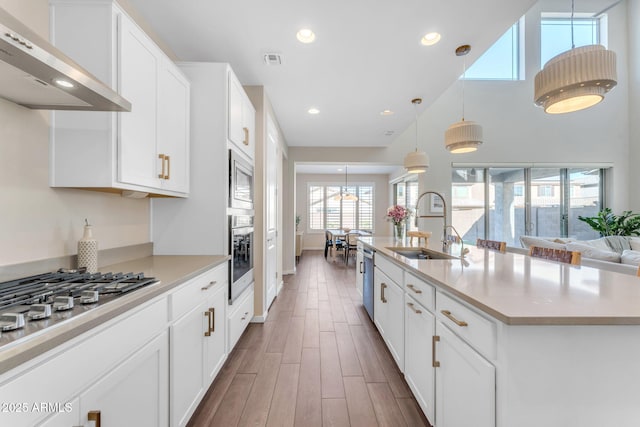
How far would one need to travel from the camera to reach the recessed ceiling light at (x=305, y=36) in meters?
2.02

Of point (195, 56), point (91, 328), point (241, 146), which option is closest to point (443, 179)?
point (241, 146)

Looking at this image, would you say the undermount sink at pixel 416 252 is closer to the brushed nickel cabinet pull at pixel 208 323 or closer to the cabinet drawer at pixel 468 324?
the cabinet drawer at pixel 468 324

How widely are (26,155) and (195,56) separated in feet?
5.69

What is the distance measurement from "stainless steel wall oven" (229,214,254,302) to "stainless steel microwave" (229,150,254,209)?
0.13m

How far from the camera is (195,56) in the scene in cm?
240

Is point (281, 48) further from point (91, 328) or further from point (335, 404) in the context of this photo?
point (335, 404)

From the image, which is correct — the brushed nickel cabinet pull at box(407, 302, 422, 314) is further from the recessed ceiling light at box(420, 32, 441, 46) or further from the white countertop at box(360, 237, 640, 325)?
the recessed ceiling light at box(420, 32, 441, 46)

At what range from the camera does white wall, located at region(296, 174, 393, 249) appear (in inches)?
354

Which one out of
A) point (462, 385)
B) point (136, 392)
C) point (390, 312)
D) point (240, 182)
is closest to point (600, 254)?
point (390, 312)

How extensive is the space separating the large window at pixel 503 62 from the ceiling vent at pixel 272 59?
18.2 ft

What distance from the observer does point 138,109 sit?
1432mm

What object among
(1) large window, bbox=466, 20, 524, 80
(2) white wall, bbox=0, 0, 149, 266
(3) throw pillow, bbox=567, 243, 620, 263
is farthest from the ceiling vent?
(1) large window, bbox=466, 20, 524, 80

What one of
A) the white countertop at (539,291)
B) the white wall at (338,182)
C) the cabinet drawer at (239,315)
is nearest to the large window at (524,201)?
the white wall at (338,182)

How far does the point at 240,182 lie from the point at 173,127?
2.27 ft
